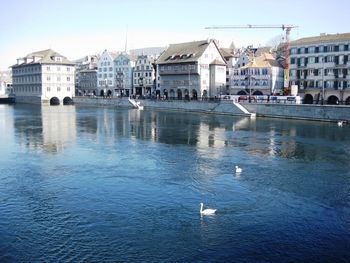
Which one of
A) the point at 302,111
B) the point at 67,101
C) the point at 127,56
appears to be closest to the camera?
the point at 302,111

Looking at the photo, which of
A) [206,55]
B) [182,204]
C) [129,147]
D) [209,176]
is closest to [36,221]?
[182,204]

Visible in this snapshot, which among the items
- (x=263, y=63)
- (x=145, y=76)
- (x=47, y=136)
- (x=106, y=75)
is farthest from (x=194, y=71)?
(x=47, y=136)

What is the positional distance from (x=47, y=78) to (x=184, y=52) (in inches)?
2025

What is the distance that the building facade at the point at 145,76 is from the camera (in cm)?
13050

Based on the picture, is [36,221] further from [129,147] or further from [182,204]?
[129,147]

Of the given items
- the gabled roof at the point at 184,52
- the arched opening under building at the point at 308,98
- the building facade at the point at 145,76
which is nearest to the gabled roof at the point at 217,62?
the gabled roof at the point at 184,52

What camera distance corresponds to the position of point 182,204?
2383 cm

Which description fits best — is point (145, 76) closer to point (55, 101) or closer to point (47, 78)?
point (47, 78)

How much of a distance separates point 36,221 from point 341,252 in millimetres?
14439

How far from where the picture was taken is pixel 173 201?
24.4 m

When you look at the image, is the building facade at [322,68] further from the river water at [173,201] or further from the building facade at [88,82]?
the building facade at [88,82]

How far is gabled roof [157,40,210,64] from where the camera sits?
107875 millimetres

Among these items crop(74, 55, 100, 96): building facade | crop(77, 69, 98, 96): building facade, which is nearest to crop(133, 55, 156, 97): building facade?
crop(77, 69, 98, 96): building facade

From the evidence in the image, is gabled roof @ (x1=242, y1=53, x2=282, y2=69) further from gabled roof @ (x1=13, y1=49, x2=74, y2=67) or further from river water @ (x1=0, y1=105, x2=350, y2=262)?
gabled roof @ (x1=13, y1=49, x2=74, y2=67)
